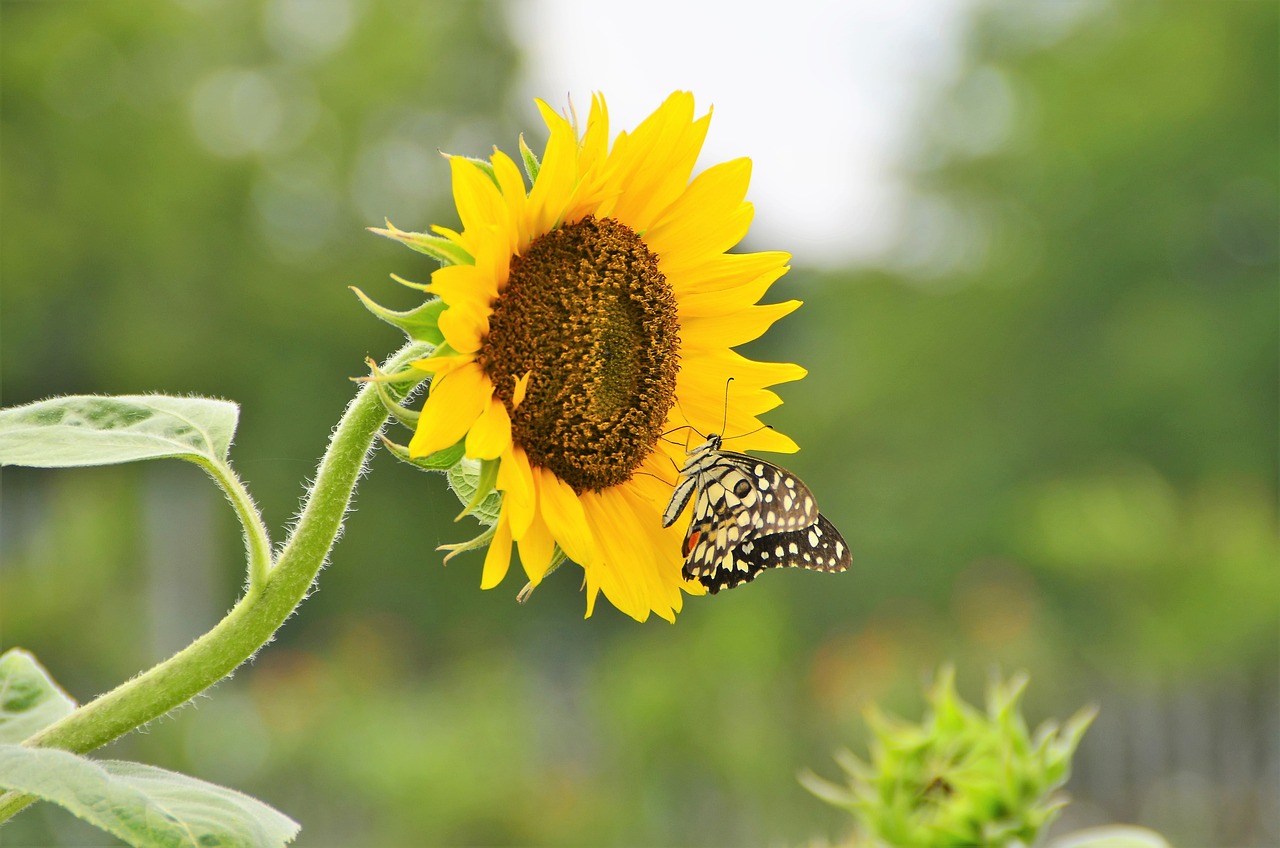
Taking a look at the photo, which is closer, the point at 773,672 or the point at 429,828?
the point at 429,828

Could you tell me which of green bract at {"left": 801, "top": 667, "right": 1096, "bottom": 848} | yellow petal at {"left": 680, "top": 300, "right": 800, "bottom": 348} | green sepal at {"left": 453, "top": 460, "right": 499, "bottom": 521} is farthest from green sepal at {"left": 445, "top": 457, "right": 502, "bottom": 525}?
green bract at {"left": 801, "top": 667, "right": 1096, "bottom": 848}

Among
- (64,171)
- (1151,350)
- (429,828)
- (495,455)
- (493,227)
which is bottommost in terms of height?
(429,828)

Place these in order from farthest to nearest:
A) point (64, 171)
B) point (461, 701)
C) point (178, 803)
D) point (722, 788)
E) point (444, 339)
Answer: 1. point (64, 171)
2. point (461, 701)
3. point (722, 788)
4. point (444, 339)
5. point (178, 803)

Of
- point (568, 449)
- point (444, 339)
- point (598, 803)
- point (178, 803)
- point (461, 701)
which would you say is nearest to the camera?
point (178, 803)

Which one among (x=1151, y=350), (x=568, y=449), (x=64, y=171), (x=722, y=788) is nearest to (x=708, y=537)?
(x=568, y=449)

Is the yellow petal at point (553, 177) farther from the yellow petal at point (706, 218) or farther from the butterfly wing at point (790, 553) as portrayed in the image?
the butterfly wing at point (790, 553)

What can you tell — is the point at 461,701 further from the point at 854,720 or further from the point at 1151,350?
the point at 1151,350

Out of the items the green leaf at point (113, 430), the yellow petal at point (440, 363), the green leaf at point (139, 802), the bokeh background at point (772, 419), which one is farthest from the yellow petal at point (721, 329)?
the bokeh background at point (772, 419)
